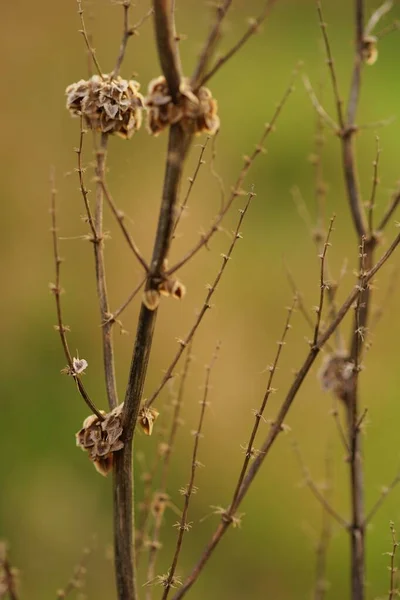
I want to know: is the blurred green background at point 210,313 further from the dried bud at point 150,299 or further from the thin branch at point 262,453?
the dried bud at point 150,299

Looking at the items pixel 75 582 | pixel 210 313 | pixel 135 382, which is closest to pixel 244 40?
pixel 135 382

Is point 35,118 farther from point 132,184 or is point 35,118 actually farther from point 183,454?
point 183,454

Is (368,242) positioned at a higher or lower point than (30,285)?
lower

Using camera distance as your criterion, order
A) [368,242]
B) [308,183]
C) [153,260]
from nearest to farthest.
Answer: [153,260], [368,242], [308,183]

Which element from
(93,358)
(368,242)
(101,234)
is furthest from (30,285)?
(101,234)

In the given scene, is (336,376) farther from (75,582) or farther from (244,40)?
(244,40)

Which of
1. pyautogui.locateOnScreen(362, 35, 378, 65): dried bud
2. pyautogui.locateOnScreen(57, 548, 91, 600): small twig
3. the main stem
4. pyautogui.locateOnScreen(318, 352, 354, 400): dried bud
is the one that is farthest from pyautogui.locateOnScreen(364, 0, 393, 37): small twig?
pyautogui.locateOnScreen(57, 548, 91, 600): small twig

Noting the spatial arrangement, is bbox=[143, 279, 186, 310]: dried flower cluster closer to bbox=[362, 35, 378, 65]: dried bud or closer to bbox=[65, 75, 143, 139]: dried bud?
bbox=[65, 75, 143, 139]: dried bud
